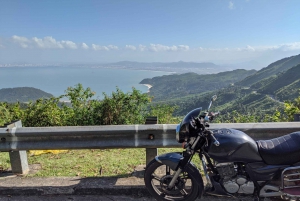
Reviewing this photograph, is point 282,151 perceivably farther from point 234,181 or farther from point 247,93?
point 247,93

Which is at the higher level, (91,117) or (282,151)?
(282,151)

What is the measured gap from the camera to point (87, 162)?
4.16 meters

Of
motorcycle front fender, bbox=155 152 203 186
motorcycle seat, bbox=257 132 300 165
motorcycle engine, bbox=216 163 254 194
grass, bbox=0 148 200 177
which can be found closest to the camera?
motorcycle seat, bbox=257 132 300 165

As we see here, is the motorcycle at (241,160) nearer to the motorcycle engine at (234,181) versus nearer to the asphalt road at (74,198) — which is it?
the motorcycle engine at (234,181)

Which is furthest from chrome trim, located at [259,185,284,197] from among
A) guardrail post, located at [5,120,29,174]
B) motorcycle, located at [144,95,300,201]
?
guardrail post, located at [5,120,29,174]

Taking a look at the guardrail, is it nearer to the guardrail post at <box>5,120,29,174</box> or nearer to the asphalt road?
the guardrail post at <box>5,120,29,174</box>

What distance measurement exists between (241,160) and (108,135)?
5.89 ft

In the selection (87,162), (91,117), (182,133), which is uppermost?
(182,133)

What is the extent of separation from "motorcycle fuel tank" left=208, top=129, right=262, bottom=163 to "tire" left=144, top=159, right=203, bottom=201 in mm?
512

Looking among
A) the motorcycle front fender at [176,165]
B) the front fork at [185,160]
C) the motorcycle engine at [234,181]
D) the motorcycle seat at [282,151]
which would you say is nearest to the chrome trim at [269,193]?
the motorcycle engine at [234,181]

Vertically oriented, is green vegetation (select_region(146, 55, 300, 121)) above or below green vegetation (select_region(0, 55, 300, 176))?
below

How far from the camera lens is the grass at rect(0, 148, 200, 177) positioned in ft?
12.1

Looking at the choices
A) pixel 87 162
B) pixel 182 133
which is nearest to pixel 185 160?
pixel 182 133

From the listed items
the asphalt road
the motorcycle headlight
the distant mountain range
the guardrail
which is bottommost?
the distant mountain range
